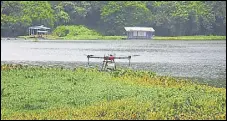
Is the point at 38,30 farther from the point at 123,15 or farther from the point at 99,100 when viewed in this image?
the point at 99,100

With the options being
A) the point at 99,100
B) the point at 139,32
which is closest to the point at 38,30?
the point at 139,32

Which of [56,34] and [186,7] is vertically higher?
[186,7]

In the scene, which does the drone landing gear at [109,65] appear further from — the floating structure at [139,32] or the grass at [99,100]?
the floating structure at [139,32]

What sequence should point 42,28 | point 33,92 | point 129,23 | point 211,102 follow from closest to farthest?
1. point 211,102
2. point 33,92
3. point 42,28
4. point 129,23

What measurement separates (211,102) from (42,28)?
91290mm

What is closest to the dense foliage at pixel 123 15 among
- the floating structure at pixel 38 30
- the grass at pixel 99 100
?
the floating structure at pixel 38 30

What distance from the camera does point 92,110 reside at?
1518 centimetres

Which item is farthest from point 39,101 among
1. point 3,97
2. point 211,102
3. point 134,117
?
point 211,102

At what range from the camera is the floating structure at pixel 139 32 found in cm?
10632

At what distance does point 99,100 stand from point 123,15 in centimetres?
9644

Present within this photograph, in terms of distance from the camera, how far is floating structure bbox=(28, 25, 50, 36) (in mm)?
104906

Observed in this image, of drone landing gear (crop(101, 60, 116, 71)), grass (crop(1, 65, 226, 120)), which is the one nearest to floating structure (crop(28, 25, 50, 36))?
drone landing gear (crop(101, 60, 116, 71))

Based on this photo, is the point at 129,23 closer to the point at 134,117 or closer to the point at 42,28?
the point at 42,28

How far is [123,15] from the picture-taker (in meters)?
113
